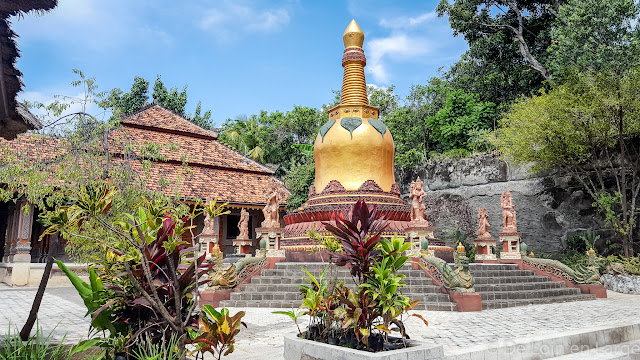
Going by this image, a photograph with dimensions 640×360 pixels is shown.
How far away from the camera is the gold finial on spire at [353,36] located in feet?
56.8

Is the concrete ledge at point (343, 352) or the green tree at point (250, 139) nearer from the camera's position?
the concrete ledge at point (343, 352)

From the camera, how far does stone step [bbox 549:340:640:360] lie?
5.74 meters

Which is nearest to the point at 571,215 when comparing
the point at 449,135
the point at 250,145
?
the point at 449,135

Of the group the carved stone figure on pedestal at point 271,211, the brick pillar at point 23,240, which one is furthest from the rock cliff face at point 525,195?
the brick pillar at point 23,240

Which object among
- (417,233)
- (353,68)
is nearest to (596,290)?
(417,233)

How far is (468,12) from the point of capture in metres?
24.4

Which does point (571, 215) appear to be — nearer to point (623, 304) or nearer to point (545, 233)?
point (545, 233)

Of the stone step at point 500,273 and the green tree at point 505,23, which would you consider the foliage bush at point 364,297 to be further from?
the green tree at point 505,23

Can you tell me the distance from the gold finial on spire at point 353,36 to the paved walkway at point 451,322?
449 inches

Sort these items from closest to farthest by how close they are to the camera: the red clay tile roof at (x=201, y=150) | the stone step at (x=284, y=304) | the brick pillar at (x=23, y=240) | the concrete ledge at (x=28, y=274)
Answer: the stone step at (x=284, y=304)
the concrete ledge at (x=28, y=274)
the brick pillar at (x=23, y=240)
the red clay tile roof at (x=201, y=150)

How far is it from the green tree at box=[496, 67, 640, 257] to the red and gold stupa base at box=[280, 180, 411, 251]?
5.91m

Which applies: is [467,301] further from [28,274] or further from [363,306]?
[28,274]

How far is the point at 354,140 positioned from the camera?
16.1 meters

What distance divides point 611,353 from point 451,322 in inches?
102
